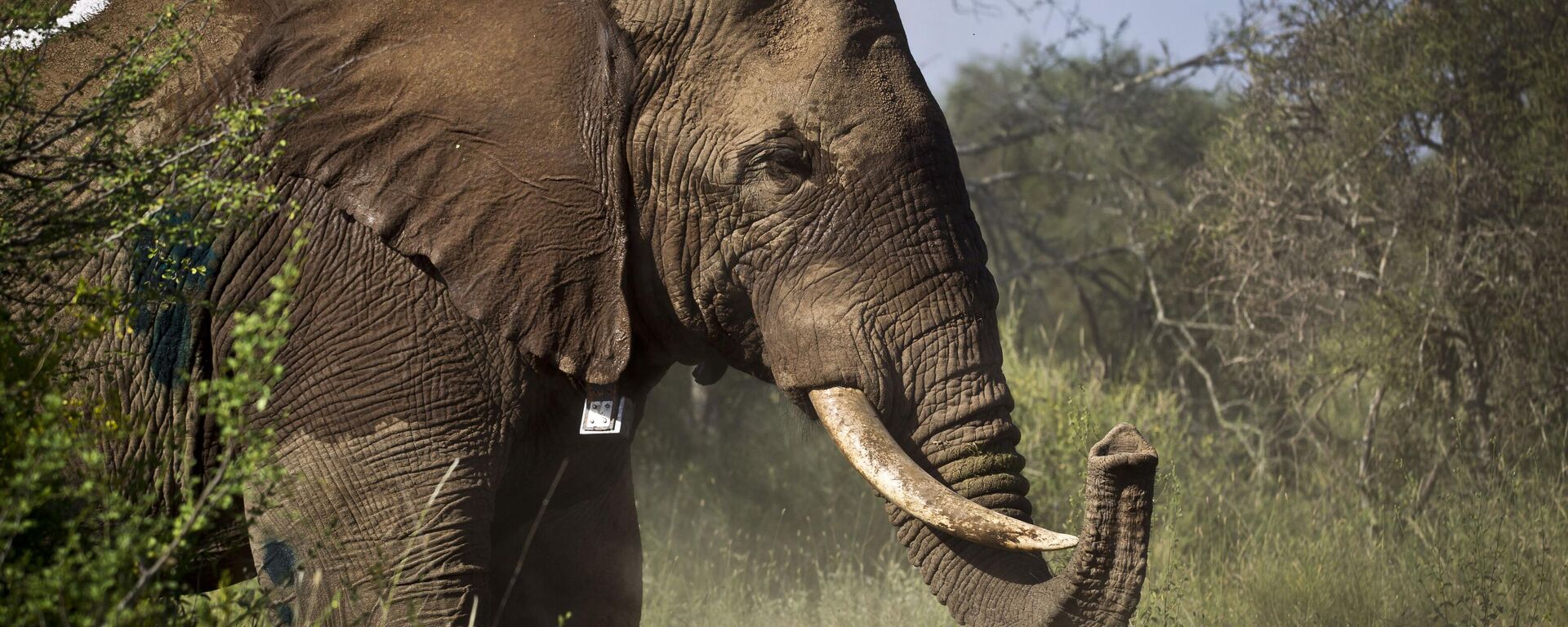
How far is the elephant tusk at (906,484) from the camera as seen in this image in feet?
12.3

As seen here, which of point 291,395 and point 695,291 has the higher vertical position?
point 695,291

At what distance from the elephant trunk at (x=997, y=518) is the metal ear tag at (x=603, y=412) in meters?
0.60

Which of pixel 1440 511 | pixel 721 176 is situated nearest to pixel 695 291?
pixel 721 176

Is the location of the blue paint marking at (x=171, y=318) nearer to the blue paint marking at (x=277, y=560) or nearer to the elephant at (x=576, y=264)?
the elephant at (x=576, y=264)

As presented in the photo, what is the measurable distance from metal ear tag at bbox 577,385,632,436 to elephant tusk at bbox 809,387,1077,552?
0.59 metres

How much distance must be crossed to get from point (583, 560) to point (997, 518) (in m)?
1.82

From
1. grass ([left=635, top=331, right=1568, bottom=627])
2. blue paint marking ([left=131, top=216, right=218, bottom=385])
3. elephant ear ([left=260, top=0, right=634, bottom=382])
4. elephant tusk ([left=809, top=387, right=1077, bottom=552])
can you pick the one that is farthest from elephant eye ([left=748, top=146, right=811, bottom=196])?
blue paint marking ([left=131, top=216, right=218, bottom=385])

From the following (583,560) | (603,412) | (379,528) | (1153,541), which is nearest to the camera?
(379,528)

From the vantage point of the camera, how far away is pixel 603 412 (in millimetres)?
4273

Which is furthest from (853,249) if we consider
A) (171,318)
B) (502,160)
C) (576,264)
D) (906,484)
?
(171,318)

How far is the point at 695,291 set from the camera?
168 inches

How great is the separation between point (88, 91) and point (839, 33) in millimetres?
2500

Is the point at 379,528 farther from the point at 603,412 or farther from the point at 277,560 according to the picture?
the point at 603,412

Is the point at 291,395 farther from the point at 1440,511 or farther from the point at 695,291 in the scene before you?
the point at 1440,511
